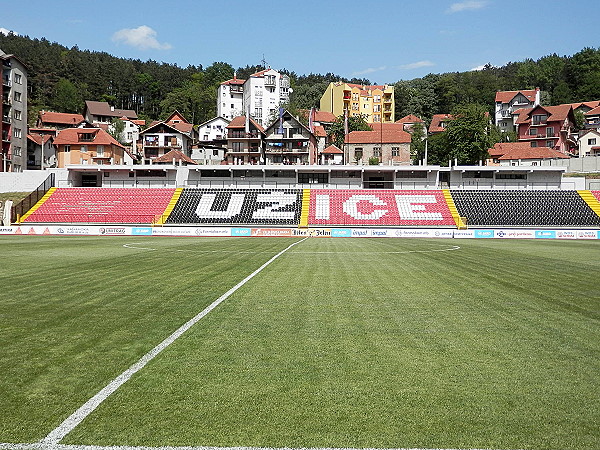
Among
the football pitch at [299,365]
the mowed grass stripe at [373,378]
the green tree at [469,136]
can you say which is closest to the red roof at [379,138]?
the green tree at [469,136]

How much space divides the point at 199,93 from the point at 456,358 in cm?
13580

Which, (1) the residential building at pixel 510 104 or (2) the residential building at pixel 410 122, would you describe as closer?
(1) the residential building at pixel 510 104

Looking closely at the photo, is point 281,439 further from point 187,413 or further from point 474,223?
point 474,223

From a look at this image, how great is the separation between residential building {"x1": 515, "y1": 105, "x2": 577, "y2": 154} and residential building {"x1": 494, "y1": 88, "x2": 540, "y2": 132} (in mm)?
14252

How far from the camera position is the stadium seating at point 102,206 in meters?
52.5

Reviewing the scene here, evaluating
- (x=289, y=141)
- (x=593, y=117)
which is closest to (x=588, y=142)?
(x=593, y=117)

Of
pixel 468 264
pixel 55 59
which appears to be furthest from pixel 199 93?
pixel 468 264

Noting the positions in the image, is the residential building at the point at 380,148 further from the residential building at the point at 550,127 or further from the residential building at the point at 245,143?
the residential building at the point at 550,127

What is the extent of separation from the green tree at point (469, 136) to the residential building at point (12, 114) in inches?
2565

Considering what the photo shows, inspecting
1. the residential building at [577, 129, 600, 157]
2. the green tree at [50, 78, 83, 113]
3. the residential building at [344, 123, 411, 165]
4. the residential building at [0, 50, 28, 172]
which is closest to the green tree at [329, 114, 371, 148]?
the residential building at [344, 123, 411, 165]

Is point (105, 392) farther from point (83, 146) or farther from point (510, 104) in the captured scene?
point (510, 104)

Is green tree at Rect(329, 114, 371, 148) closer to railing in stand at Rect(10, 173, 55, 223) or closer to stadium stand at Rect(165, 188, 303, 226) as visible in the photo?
stadium stand at Rect(165, 188, 303, 226)

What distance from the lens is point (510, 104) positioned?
116 m

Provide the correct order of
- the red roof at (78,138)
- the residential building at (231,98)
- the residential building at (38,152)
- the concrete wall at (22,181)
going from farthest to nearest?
the residential building at (231,98)
the residential building at (38,152)
the red roof at (78,138)
the concrete wall at (22,181)
